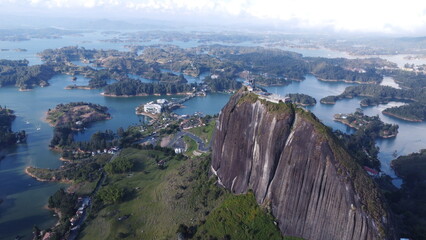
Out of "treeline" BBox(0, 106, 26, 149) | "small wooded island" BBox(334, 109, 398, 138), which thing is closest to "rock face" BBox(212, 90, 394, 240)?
"treeline" BBox(0, 106, 26, 149)

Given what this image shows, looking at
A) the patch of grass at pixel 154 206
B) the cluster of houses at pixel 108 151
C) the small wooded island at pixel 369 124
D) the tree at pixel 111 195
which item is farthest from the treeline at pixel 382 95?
the tree at pixel 111 195

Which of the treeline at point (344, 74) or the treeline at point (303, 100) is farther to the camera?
the treeline at point (344, 74)

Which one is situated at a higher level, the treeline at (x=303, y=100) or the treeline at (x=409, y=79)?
the treeline at (x=409, y=79)

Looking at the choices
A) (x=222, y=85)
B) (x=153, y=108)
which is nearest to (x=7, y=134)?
(x=153, y=108)

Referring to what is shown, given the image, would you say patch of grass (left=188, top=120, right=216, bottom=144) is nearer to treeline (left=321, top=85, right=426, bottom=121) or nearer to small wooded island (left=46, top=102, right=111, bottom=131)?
small wooded island (left=46, top=102, right=111, bottom=131)

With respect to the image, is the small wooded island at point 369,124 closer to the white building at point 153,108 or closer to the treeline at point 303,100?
the treeline at point 303,100

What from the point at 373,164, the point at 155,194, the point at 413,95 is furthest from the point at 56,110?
the point at 413,95

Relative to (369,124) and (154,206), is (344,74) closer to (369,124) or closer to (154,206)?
(369,124)
